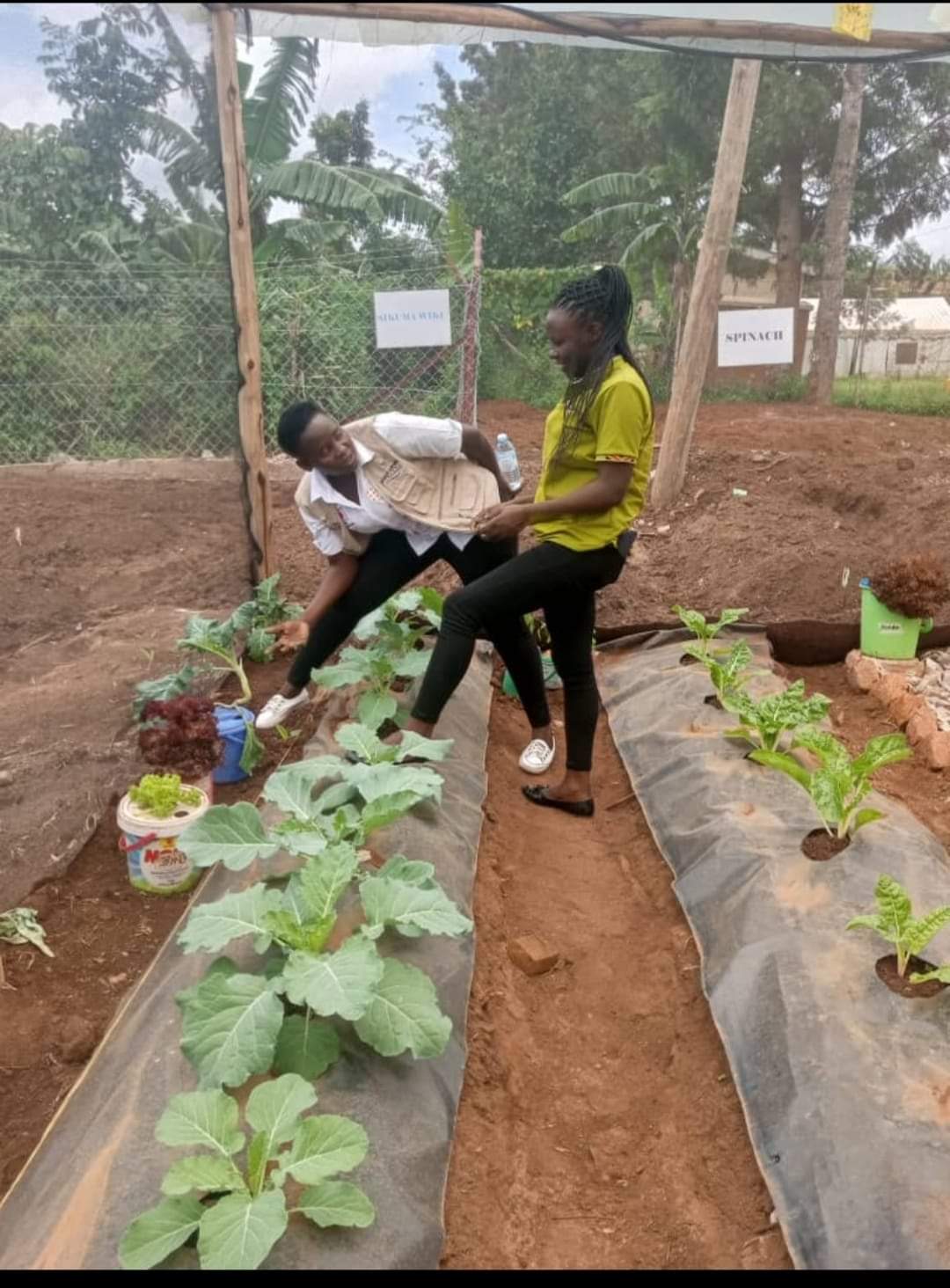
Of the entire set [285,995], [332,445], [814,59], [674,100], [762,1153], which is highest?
[674,100]

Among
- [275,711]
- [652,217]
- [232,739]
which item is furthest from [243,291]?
[652,217]

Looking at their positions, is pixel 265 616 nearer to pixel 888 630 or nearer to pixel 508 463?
pixel 508 463

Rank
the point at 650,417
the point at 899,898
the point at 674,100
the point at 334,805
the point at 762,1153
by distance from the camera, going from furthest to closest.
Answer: the point at 674,100, the point at 650,417, the point at 334,805, the point at 899,898, the point at 762,1153

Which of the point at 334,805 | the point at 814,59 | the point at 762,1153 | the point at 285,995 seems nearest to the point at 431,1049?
the point at 285,995

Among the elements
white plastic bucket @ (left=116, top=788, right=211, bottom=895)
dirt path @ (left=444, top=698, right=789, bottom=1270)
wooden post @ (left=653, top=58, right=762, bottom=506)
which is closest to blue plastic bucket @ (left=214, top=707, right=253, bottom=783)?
white plastic bucket @ (left=116, top=788, right=211, bottom=895)

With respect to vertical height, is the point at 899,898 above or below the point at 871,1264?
above

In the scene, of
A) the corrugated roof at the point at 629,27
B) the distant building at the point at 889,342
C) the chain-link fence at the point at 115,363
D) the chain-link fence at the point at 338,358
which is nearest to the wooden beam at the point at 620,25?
the corrugated roof at the point at 629,27

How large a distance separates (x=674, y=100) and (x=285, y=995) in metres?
15.1

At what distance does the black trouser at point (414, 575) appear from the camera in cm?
335

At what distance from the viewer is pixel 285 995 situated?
194cm

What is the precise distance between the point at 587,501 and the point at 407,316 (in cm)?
404

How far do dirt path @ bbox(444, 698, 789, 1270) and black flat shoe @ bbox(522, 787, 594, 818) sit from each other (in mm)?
209

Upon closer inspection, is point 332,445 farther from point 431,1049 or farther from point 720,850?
point 431,1049

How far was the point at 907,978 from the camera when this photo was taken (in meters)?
2.19
